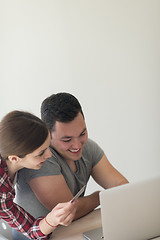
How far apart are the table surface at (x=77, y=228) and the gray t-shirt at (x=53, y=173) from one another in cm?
13

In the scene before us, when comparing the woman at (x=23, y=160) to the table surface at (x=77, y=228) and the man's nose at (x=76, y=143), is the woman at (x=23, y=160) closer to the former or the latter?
the table surface at (x=77, y=228)

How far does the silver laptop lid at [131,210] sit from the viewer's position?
1.26 meters

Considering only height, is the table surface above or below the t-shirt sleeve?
below

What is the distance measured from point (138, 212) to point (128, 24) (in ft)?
5.51

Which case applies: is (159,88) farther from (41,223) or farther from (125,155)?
(41,223)

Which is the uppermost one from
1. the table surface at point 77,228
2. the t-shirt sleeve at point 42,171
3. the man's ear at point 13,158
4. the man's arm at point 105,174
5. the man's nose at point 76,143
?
the man's ear at point 13,158

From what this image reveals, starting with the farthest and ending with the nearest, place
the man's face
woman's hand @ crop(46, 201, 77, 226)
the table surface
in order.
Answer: the man's face, the table surface, woman's hand @ crop(46, 201, 77, 226)

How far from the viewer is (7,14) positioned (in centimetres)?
312

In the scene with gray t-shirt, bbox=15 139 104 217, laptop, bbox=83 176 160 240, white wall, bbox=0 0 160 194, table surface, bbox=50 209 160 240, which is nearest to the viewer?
laptop, bbox=83 176 160 240

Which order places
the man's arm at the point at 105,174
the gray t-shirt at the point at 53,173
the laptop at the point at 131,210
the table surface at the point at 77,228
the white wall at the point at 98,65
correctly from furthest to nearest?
the white wall at the point at 98,65
the man's arm at the point at 105,174
the gray t-shirt at the point at 53,173
the table surface at the point at 77,228
the laptop at the point at 131,210

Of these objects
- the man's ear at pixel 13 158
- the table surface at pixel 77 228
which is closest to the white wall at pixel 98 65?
the table surface at pixel 77 228

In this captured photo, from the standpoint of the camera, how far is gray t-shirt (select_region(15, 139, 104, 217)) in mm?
1599

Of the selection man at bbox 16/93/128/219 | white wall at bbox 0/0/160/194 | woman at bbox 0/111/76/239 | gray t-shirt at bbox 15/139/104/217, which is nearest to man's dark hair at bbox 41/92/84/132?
man at bbox 16/93/128/219

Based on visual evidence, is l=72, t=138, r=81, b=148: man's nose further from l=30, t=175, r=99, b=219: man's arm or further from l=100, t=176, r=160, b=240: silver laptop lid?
l=100, t=176, r=160, b=240: silver laptop lid
